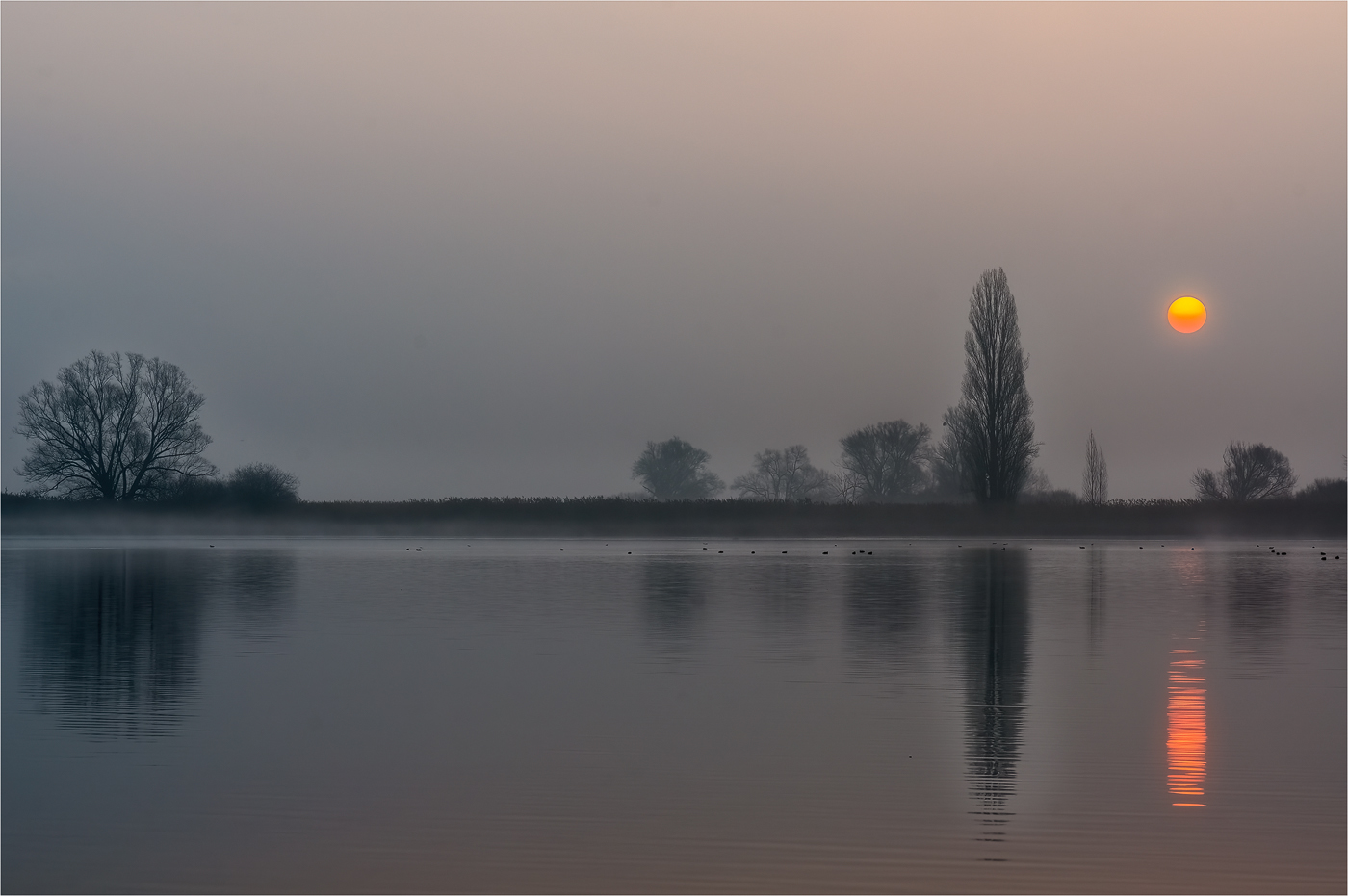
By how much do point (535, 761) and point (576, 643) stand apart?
6921 millimetres

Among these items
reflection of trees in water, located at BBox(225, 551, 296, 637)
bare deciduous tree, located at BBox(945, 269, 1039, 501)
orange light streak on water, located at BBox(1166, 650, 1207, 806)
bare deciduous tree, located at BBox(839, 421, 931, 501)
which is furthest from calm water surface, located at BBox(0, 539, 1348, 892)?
bare deciduous tree, located at BBox(839, 421, 931, 501)

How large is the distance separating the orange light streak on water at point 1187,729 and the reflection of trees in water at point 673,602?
5316 mm

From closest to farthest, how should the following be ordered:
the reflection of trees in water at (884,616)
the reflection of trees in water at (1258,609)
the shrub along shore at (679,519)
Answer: the reflection of trees in water at (884,616), the reflection of trees in water at (1258,609), the shrub along shore at (679,519)

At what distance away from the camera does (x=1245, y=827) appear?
→ 24.1ft

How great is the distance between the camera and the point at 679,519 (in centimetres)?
6397

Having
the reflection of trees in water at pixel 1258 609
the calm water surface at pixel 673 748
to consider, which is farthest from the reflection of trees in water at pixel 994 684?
the reflection of trees in water at pixel 1258 609

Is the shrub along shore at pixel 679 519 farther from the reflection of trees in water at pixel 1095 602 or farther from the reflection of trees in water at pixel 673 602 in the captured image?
the reflection of trees in water at pixel 673 602

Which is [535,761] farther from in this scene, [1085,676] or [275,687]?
[1085,676]

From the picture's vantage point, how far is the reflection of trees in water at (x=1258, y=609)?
51.6ft

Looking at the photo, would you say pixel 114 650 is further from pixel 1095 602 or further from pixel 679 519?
pixel 679 519

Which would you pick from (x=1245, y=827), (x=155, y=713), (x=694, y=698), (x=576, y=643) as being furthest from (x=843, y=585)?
(x=1245, y=827)

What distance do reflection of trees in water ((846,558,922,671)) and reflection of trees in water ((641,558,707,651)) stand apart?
2.09 m

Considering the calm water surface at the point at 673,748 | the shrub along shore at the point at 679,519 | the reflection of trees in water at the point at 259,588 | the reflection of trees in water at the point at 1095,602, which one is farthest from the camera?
the shrub along shore at the point at 679,519

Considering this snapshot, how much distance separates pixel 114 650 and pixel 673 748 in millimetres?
8311
